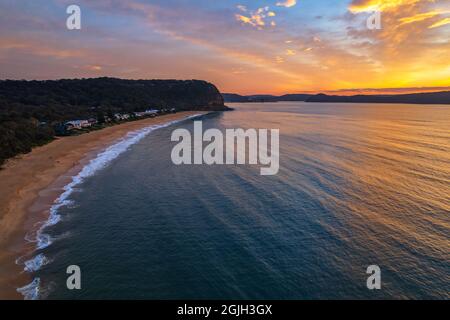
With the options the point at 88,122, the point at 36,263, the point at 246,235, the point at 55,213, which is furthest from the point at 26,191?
the point at 88,122

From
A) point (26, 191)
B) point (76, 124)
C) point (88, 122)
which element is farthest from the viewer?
point (88, 122)

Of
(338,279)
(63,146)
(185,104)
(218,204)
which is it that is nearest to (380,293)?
(338,279)

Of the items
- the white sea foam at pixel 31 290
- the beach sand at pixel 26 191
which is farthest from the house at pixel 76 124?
the white sea foam at pixel 31 290

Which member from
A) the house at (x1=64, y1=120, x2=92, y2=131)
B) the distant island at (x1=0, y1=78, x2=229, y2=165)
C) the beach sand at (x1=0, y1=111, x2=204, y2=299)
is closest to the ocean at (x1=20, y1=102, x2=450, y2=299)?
the beach sand at (x1=0, y1=111, x2=204, y2=299)

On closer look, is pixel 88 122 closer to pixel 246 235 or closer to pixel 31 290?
pixel 246 235

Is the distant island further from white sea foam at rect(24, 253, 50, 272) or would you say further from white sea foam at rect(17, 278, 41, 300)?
white sea foam at rect(17, 278, 41, 300)

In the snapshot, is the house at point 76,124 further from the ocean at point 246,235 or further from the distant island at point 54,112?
the ocean at point 246,235
